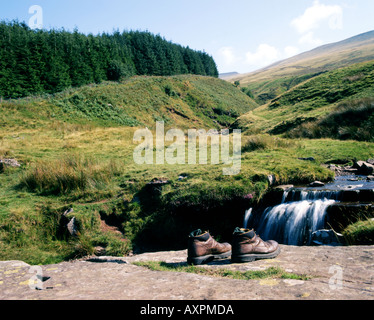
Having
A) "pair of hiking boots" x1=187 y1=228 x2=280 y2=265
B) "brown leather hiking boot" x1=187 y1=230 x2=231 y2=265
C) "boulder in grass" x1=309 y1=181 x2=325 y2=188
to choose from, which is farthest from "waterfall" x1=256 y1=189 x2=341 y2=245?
"brown leather hiking boot" x1=187 y1=230 x2=231 y2=265

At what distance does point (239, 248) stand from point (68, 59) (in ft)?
206

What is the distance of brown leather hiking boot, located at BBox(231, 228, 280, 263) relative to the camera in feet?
15.8

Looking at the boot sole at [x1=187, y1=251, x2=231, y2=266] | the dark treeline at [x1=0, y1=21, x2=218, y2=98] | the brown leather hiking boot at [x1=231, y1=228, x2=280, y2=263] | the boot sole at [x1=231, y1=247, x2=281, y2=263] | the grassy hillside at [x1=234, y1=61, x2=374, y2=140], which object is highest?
the dark treeline at [x1=0, y1=21, x2=218, y2=98]

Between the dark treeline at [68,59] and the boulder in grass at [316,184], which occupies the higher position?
the dark treeline at [68,59]

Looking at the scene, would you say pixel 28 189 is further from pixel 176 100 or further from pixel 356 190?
pixel 176 100

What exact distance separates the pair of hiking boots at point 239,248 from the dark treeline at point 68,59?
2053 inches

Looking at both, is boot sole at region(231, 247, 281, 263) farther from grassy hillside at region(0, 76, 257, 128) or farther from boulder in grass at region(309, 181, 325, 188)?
grassy hillside at region(0, 76, 257, 128)

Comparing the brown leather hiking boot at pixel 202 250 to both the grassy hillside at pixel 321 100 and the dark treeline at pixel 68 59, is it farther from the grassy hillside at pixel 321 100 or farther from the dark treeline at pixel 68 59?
the dark treeline at pixel 68 59

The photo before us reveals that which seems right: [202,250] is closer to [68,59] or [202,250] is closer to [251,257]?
[251,257]

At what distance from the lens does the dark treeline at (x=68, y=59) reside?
4828cm

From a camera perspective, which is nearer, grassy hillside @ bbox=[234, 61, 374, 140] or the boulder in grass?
the boulder in grass

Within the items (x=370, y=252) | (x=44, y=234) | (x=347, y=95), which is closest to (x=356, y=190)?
(x=370, y=252)

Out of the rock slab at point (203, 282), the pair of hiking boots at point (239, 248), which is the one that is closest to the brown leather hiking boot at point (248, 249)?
the pair of hiking boots at point (239, 248)

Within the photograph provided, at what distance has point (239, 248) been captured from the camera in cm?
484
